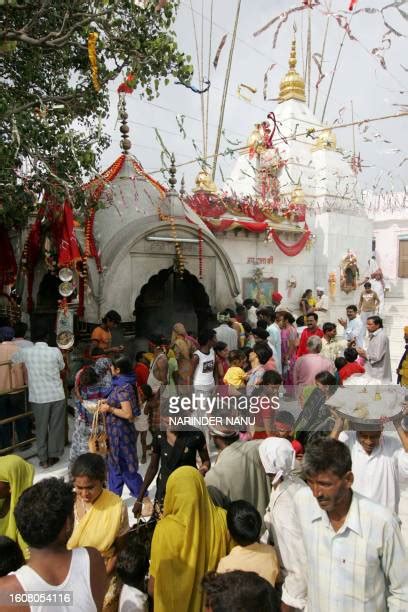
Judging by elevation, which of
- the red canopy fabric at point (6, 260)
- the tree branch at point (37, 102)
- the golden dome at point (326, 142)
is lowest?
the red canopy fabric at point (6, 260)

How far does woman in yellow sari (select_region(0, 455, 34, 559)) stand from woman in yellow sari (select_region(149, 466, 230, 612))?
92 centimetres

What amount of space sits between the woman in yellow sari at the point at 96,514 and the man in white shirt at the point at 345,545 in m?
1.17

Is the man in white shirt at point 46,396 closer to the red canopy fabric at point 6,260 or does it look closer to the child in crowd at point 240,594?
the red canopy fabric at point 6,260

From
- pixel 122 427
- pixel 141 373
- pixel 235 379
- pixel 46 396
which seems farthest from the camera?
pixel 141 373

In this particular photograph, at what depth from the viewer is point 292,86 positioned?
65.6 feet

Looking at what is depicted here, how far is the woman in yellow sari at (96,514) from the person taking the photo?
8.59ft

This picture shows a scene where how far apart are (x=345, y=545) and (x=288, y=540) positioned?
622 millimetres

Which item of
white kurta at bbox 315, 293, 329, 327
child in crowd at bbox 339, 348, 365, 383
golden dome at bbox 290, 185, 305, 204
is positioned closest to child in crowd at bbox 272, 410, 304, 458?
child in crowd at bbox 339, 348, 365, 383

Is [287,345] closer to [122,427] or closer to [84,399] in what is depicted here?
[122,427]

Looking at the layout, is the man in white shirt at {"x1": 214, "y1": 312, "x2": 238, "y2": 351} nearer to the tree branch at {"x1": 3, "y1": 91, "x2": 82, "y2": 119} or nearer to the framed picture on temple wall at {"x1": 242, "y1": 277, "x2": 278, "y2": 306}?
the tree branch at {"x1": 3, "y1": 91, "x2": 82, "y2": 119}

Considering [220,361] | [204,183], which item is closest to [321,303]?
[204,183]

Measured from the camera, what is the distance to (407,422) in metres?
3.25

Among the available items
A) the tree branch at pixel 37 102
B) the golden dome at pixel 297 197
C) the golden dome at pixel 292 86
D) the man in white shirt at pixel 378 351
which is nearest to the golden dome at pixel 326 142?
the golden dome at pixel 292 86

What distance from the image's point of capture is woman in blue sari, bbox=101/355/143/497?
414cm
